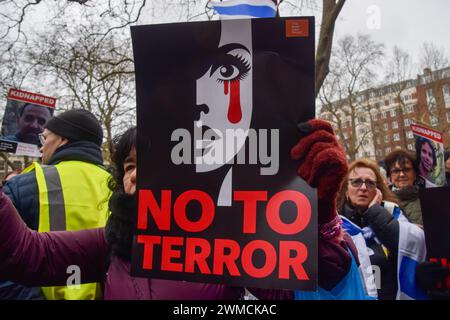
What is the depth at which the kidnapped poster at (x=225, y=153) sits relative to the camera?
1048 mm

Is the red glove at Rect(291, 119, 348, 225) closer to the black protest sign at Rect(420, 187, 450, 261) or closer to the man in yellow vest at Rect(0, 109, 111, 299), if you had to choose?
the black protest sign at Rect(420, 187, 450, 261)

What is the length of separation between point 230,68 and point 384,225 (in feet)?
5.29

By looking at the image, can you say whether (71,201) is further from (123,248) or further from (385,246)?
(385,246)

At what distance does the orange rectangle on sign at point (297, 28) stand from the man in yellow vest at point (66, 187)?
3.95ft

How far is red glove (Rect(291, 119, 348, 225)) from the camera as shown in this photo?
1004 mm

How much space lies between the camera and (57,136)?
2180 mm

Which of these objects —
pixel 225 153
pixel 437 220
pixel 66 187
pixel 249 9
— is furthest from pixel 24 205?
pixel 437 220

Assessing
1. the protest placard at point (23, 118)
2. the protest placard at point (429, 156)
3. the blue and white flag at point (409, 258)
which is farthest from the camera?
the protest placard at point (23, 118)

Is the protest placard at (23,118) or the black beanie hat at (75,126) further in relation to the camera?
the protest placard at (23,118)

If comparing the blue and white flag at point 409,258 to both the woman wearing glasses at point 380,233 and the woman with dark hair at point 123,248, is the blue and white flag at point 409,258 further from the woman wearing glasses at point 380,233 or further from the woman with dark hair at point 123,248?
the woman with dark hair at point 123,248

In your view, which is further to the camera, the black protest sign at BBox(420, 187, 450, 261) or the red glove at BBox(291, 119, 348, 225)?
the black protest sign at BBox(420, 187, 450, 261)

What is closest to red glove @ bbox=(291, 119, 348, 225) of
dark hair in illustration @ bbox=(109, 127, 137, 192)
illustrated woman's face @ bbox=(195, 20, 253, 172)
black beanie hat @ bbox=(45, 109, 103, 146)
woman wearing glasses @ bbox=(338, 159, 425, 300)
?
illustrated woman's face @ bbox=(195, 20, 253, 172)

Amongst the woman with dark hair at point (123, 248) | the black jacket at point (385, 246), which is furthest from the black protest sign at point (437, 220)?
the woman with dark hair at point (123, 248)
